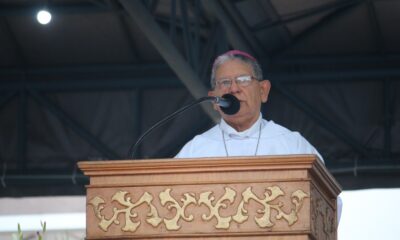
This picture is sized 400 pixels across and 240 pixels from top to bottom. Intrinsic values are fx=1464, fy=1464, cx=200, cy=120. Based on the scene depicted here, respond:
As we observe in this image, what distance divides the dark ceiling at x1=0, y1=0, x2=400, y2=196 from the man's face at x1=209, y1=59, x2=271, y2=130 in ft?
11.5

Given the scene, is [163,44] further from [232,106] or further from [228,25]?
[232,106]

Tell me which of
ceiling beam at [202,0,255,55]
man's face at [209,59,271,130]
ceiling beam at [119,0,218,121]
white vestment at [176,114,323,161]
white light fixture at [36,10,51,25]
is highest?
white light fixture at [36,10,51,25]

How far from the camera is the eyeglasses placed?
20.3 ft

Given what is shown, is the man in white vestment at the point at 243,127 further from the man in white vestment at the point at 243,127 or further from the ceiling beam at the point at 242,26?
the ceiling beam at the point at 242,26

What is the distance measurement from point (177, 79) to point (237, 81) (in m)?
4.82

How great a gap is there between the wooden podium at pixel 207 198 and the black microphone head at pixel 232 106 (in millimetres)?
751

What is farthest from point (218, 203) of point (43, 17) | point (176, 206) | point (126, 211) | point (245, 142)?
point (43, 17)

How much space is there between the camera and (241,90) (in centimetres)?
619

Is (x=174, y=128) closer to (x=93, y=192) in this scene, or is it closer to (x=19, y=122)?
(x=19, y=122)

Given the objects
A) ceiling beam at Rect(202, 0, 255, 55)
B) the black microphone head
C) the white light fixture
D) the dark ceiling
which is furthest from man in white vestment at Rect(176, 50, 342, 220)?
the white light fixture

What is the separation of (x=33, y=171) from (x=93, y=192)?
6.09 metres

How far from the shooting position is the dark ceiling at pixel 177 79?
10367mm

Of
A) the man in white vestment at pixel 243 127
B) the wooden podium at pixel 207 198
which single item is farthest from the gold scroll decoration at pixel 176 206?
the man in white vestment at pixel 243 127

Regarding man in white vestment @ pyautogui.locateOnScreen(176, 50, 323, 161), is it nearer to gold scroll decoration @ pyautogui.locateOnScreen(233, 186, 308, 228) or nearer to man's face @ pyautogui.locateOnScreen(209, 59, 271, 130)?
man's face @ pyautogui.locateOnScreen(209, 59, 271, 130)
